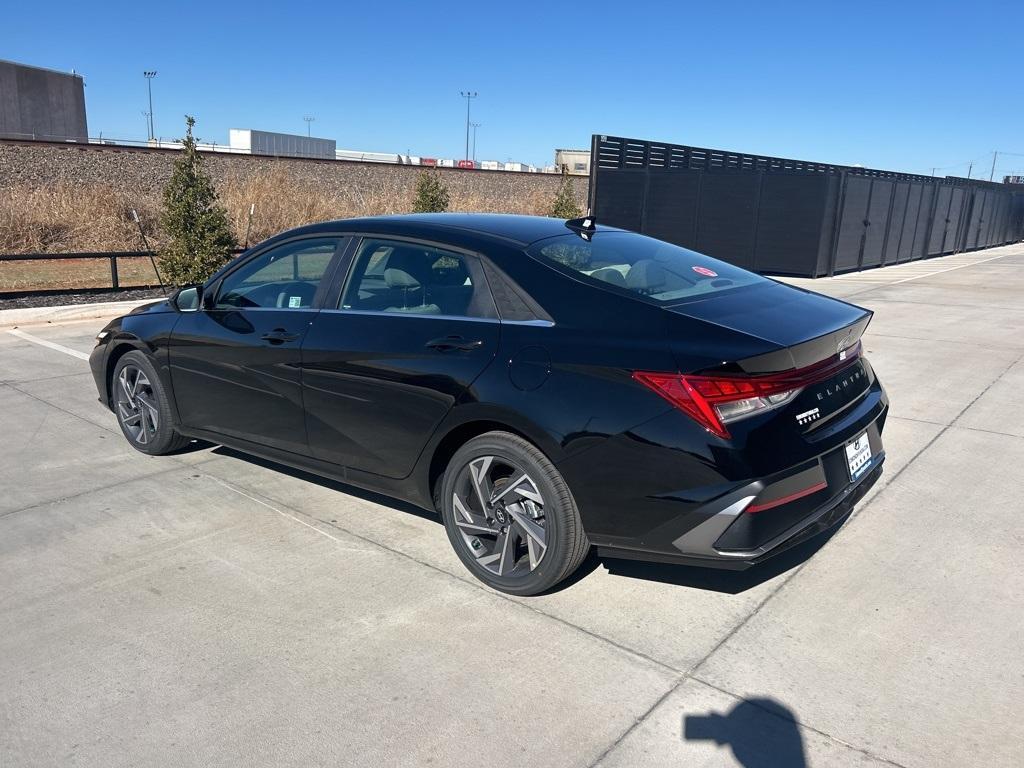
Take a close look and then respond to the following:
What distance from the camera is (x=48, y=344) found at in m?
9.28

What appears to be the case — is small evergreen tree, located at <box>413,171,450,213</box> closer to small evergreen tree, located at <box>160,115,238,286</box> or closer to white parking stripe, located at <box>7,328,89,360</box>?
small evergreen tree, located at <box>160,115,238,286</box>

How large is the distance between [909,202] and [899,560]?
23.0 meters

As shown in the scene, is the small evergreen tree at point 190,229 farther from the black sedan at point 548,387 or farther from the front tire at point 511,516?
the front tire at point 511,516

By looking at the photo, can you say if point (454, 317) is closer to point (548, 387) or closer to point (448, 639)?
point (548, 387)

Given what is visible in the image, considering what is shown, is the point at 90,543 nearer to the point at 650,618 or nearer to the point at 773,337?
the point at 650,618

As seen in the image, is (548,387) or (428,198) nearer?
(548,387)

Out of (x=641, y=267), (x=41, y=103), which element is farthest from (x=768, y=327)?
(x=41, y=103)

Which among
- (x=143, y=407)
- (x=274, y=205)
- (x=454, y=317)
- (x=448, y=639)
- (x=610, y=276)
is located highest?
(x=610, y=276)

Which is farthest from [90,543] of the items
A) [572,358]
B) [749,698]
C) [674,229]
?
[674,229]

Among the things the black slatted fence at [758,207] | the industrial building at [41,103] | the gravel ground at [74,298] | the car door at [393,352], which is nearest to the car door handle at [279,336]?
the car door at [393,352]

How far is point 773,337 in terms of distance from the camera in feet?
10.2

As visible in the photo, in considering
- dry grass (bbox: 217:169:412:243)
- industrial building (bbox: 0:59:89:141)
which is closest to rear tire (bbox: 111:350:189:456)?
dry grass (bbox: 217:169:412:243)

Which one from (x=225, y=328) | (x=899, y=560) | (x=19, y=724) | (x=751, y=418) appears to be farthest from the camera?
(x=225, y=328)

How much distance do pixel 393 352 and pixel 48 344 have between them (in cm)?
726
